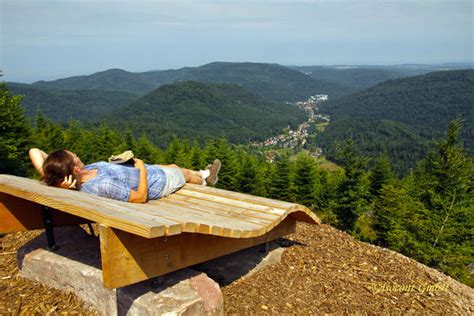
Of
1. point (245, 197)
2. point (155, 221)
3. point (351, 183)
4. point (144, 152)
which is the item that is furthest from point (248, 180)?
point (155, 221)

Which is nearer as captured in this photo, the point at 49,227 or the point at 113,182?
the point at 113,182

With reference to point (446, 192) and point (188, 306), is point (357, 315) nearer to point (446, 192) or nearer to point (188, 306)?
point (188, 306)

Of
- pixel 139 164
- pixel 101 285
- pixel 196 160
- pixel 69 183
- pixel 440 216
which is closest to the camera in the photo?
pixel 101 285

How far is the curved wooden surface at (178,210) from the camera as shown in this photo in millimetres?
2600

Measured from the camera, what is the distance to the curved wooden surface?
2600mm

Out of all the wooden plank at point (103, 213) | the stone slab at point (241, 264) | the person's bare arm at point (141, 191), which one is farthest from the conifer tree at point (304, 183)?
the wooden plank at point (103, 213)

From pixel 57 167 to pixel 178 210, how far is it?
1.32 meters

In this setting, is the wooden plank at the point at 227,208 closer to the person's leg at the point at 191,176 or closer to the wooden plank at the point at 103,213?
the person's leg at the point at 191,176

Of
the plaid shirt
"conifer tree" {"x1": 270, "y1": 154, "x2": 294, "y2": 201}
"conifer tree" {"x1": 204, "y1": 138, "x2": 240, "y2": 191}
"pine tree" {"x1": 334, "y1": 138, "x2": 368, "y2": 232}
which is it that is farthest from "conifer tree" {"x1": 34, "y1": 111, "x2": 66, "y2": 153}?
the plaid shirt

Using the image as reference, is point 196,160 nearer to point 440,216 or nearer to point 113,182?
point 440,216

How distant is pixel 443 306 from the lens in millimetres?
4152

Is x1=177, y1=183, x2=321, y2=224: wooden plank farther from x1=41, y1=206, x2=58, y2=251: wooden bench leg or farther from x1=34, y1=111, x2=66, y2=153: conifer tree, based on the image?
x1=34, y1=111, x2=66, y2=153: conifer tree

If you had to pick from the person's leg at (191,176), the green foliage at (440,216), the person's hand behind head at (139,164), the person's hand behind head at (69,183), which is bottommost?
the green foliage at (440,216)

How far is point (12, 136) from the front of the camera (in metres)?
24.8
